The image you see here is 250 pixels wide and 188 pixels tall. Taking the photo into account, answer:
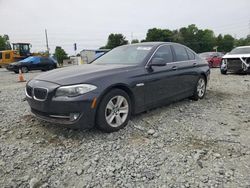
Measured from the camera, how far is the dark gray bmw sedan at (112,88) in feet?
11.4

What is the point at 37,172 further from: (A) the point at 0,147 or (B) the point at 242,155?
(B) the point at 242,155

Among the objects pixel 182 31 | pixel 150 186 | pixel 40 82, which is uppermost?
pixel 182 31

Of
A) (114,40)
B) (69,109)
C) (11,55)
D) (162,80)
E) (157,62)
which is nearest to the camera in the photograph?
(69,109)

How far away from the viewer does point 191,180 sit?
2697mm

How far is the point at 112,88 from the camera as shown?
379cm

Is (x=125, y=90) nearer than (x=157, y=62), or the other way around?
(x=125, y=90)

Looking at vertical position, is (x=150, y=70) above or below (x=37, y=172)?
above

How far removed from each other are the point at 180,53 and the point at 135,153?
3092 mm

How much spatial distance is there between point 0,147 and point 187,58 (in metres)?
4.33

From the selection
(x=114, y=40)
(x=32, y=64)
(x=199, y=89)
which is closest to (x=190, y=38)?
(x=114, y=40)

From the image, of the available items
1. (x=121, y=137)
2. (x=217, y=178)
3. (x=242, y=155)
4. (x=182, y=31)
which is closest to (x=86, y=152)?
(x=121, y=137)

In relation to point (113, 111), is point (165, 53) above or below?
above

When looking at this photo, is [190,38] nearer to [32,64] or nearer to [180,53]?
[32,64]

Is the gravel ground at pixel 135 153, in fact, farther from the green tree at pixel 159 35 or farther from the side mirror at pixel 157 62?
the green tree at pixel 159 35
